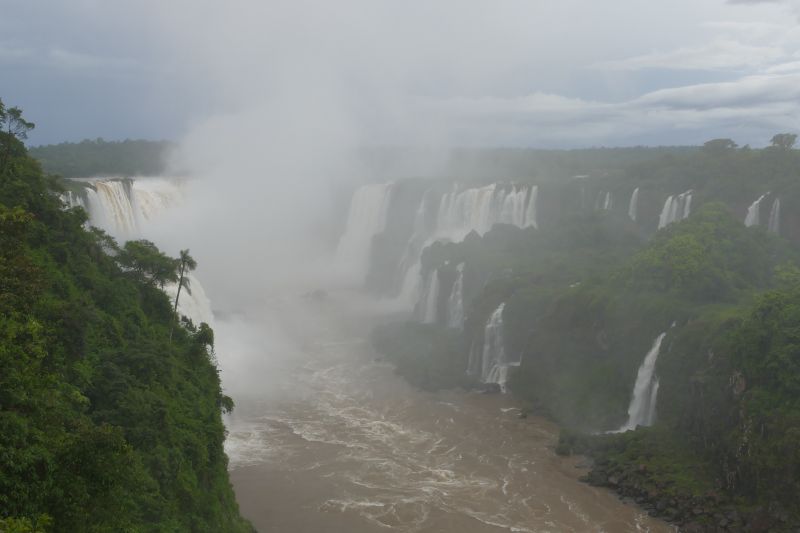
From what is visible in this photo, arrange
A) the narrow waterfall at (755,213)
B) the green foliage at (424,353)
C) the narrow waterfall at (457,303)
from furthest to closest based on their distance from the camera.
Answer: the narrow waterfall at (457,303), the narrow waterfall at (755,213), the green foliage at (424,353)

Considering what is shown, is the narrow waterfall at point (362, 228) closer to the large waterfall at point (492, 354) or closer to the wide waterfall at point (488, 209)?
the wide waterfall at point (488, 209)

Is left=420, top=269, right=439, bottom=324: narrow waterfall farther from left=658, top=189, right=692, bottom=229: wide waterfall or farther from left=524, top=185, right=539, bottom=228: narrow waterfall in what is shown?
left=658, top=189, right=692, bottom=229: wide waterfall

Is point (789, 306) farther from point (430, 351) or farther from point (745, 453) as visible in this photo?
point (430, 351)

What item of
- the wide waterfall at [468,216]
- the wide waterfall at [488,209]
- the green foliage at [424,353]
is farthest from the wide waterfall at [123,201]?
the wide waterfall at [488,209]

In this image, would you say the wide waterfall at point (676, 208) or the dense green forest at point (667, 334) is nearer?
the dense green forest at point (667, 334)

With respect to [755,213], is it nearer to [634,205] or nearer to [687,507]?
[634,205]

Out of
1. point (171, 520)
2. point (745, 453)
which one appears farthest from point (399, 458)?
point (171, 520)

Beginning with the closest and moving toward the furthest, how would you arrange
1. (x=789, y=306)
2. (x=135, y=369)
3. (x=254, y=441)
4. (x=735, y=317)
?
(x=135, y=369)
(x=789, y=306)
(x=735, y=317)
(x=254, y=441)
